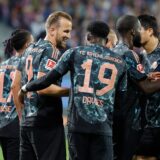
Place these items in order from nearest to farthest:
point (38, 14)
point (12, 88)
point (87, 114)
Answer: point (87, 114) < point (12, 88) < point (38, 14)

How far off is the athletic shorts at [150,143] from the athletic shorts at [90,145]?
112 cm

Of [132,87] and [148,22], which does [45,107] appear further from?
[148,22]

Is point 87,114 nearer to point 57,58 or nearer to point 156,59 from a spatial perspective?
point 57,58

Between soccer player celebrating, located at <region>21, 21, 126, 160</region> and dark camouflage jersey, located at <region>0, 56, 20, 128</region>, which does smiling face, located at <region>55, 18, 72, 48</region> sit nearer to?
soccer player celebrating, located at <region>21, 21, 126, 160</region>

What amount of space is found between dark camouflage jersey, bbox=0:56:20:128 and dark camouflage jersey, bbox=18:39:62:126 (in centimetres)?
98

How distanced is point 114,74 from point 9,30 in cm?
1543

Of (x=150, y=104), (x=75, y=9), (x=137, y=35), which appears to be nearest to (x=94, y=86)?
(x=137, y=35)

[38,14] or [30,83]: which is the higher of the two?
[38,14]

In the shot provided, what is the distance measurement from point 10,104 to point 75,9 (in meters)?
13.7

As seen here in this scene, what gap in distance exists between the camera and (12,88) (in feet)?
29.2

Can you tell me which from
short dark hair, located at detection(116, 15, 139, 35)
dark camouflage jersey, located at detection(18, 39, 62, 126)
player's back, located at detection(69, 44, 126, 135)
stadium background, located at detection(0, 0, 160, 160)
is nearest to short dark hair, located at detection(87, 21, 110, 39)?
player's back, located at detection(69, 44, 126, 135)

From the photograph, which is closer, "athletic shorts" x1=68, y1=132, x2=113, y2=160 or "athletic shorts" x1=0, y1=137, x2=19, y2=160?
"athletic shorts" x1=68, y1=132, x2=113, y2=160

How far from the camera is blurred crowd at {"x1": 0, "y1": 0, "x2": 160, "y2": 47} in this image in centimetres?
2261

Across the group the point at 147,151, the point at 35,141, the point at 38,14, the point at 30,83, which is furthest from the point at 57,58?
the point at 38,14
